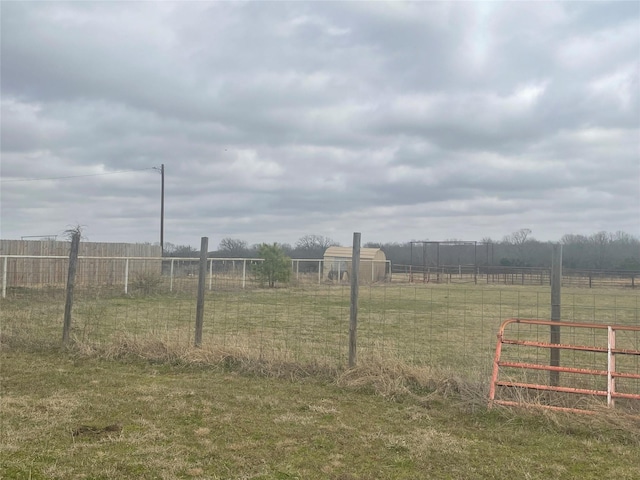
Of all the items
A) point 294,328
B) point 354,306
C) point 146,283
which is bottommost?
point 294,328

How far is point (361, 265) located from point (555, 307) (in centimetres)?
3425

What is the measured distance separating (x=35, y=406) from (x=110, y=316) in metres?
7.87

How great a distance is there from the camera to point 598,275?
3438 centimetres

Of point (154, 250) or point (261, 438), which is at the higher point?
point (154, 250)

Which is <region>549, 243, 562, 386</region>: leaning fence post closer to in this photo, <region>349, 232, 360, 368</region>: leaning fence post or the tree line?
<region>349, 232, 360, 368</region>: leaning fence post

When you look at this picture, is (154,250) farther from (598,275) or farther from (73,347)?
(598,275)

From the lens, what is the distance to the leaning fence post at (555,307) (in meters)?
5.66

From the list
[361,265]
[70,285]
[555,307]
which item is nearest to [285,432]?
[555,307]

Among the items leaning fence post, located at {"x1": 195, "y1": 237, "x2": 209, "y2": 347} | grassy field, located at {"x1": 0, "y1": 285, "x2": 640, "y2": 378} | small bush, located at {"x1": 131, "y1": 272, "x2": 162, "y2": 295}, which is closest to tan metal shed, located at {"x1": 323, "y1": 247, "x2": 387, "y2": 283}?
small bush, located at {"x1": 131, "y1": 272, "x2": 162, "y2": 295}

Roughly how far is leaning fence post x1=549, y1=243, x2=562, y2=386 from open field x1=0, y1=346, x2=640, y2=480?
0.87 meters

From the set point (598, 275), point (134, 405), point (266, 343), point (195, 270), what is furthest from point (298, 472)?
point (598, 275)

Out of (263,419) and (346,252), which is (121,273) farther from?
(346,252)

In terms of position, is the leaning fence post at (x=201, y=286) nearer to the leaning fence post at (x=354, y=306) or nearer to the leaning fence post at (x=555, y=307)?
the leaning fence post at (x=354, y=306)

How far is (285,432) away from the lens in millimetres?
4559
